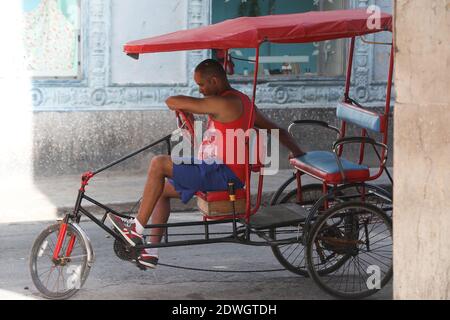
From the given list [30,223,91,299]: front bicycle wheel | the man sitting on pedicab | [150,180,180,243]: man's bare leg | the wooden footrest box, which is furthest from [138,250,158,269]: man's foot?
the wooden footrest box

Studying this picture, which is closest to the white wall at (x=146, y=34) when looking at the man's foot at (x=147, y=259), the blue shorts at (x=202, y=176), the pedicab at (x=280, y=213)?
the pedicab at (x=280, y=213)

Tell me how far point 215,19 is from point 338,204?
6.54 meters

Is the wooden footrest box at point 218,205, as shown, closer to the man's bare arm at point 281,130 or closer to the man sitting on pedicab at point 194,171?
the man sitting on pedicab at point 194,171

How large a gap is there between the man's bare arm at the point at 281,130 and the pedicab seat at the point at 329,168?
0.08 metres

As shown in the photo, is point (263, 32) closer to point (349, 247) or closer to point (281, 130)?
point (281, 130)

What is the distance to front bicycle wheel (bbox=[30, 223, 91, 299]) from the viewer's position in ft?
23.0

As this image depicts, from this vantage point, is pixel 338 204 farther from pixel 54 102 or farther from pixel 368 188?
pixel 54 102

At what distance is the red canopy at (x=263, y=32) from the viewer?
6.82m

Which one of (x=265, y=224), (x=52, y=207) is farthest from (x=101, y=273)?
(x=52, y=207)

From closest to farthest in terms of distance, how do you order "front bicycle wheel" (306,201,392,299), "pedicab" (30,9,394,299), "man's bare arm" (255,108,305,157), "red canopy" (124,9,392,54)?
"red canopy" (124,9,392,54)
"pedicab" (30,9,394,299)
"front bicycle wheel" (306,201,392,299)
"man's bare arm" (255,108,305,157)

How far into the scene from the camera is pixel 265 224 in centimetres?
717

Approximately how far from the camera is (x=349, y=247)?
24.1 feet

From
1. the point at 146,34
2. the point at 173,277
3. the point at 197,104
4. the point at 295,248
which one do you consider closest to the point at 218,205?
the point at 197,104

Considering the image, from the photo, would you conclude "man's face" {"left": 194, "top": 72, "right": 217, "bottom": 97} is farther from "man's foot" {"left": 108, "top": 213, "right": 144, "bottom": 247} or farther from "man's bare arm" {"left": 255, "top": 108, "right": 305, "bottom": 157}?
"man's foot" {"left": 108, "top": 213, "right": 144, "bottom": 247}
